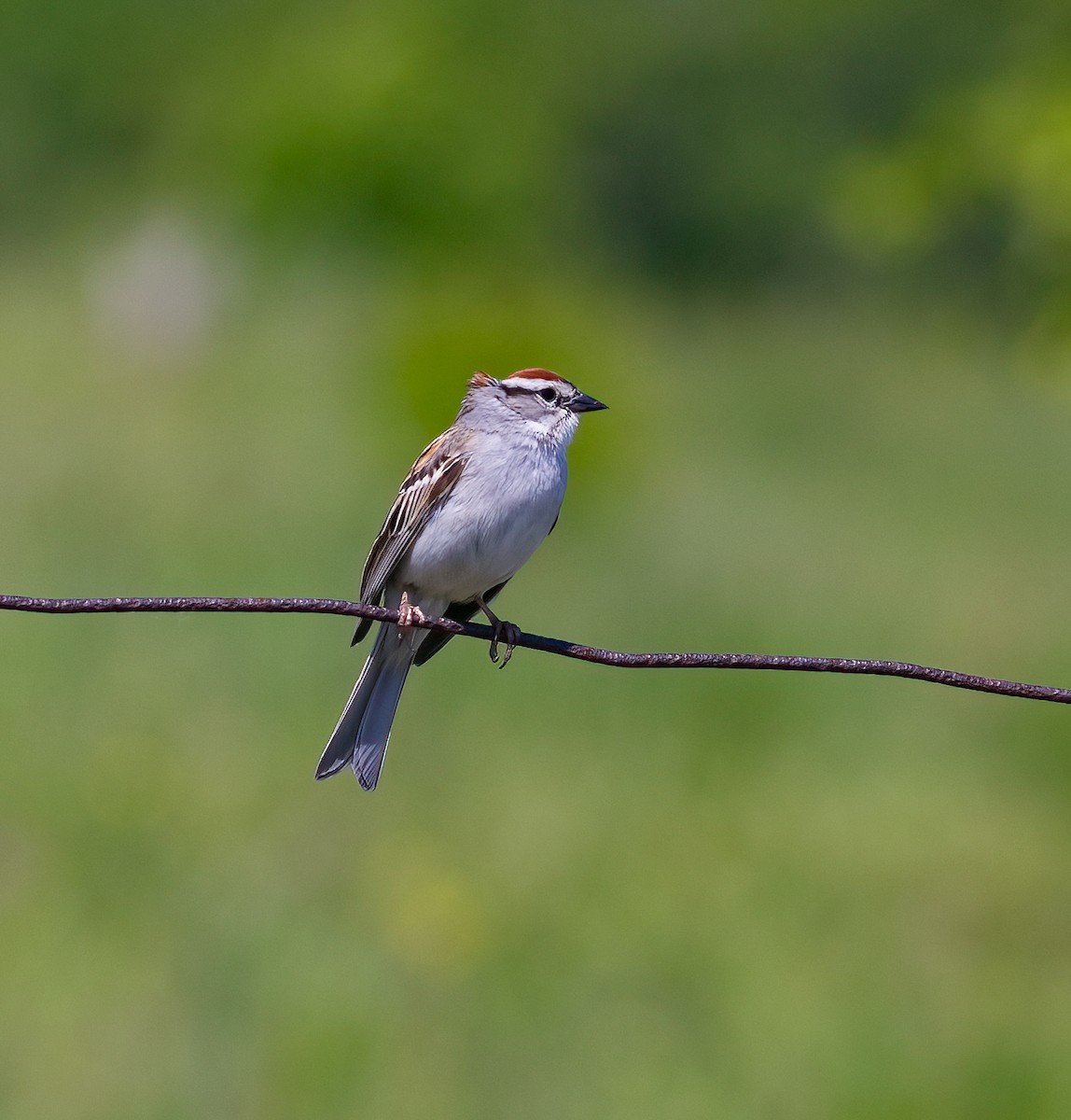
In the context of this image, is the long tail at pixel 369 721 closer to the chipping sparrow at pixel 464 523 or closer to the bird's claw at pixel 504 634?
the chipping sparrow at pixel 464 523

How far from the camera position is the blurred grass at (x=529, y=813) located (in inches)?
179

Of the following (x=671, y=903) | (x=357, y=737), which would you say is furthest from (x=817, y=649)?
(x=357, y=737)

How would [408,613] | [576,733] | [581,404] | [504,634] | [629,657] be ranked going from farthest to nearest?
[576,733] → [581,404] → [504,634] → [408,613] → [629,657]

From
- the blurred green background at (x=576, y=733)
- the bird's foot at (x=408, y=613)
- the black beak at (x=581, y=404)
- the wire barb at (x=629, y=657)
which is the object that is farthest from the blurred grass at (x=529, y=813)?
the wire barb at (x=629, y=657)

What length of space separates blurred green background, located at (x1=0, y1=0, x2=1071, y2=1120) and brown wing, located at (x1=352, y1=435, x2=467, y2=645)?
158 cm

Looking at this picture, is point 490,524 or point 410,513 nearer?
point 490,524

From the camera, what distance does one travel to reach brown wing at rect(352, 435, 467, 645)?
3.60 metres

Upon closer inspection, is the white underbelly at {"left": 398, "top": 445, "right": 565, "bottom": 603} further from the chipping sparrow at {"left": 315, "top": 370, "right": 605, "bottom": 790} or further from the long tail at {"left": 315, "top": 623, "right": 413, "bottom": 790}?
the long tail at {"left": 315, "top": 623, "right": 413, "bottom": 790}

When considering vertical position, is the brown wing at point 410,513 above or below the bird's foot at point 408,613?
above

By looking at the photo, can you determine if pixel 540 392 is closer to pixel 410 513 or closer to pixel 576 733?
pixel 410 513

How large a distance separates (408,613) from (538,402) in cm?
76

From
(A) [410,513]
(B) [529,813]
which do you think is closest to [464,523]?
(A) [410,513]

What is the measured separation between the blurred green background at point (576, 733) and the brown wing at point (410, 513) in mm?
1575

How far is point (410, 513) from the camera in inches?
142
